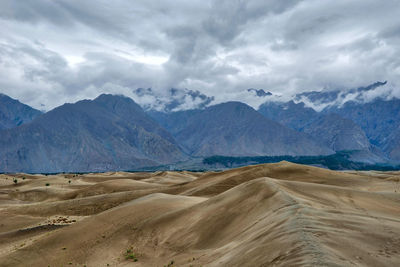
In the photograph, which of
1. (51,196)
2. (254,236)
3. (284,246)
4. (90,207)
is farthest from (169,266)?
(51,196)

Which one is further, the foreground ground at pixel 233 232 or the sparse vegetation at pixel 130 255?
the sparse vegetation at pixel 130 255

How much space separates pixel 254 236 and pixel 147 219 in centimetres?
1659

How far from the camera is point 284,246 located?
1359 cm

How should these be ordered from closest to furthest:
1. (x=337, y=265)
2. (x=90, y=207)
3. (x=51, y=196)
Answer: (x=337, y=265) < (x=90, y=207) < (x=51, y=196)

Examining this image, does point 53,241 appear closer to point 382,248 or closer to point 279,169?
point 382,248

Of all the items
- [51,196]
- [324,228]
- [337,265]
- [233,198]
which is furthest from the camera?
[51,196]

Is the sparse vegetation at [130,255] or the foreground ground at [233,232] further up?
the foreground ground at [233,232]

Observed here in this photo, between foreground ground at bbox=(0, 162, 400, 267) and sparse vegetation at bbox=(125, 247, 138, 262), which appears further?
sparse vegetation at bbox=(125, 247, 138, 262)

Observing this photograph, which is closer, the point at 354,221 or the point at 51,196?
A: the point at 354,221

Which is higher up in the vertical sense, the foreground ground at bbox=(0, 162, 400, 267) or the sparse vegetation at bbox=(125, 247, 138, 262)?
the foreground ground at bbox=(0, 162, 400, 267)

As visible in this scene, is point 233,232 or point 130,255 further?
point 130,255

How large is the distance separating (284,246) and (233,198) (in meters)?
15.7

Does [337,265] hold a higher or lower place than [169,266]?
higher

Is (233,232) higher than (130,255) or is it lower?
higher
